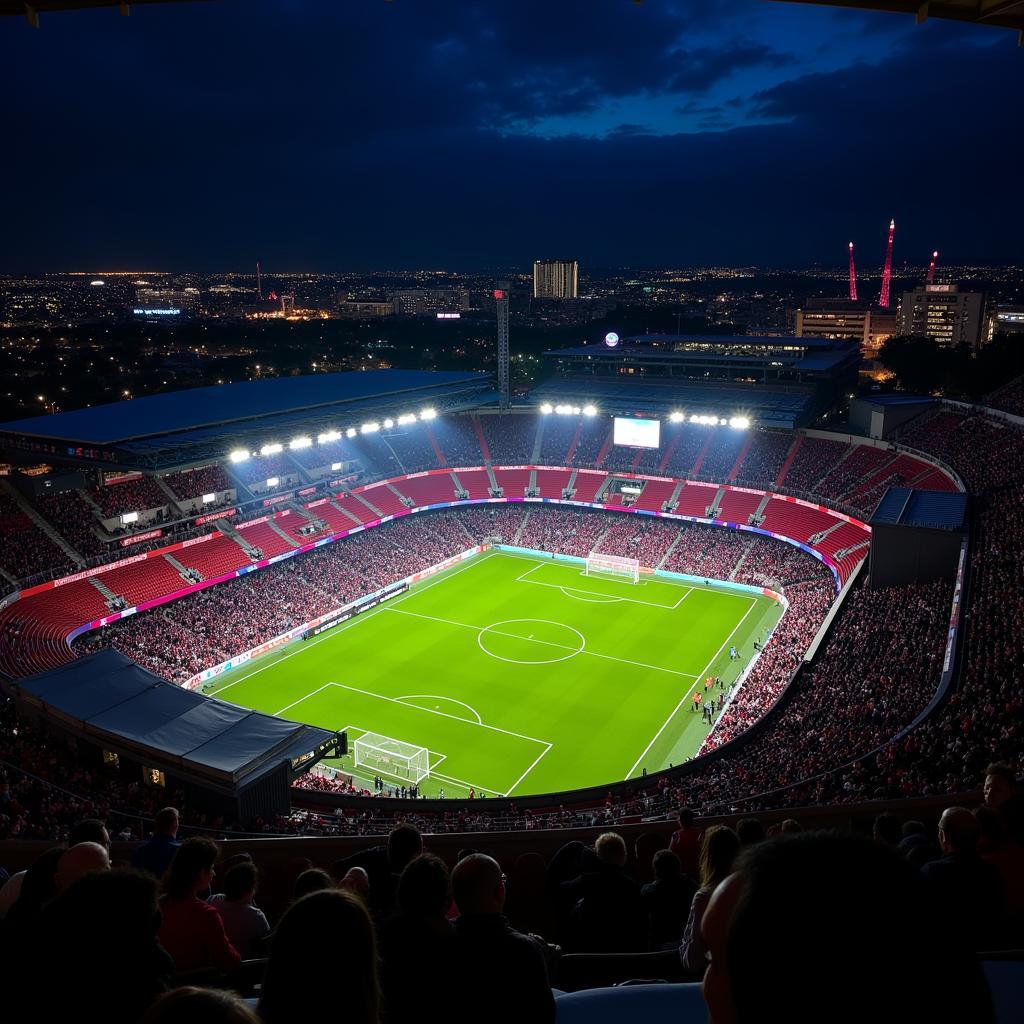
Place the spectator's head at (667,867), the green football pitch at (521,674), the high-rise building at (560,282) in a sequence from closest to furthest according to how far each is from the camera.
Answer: the spectator's head at (667,867), the green football pitch at (521,674), the high-rise building at (560,282)

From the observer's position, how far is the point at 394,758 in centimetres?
2827

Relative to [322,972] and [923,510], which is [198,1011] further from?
[923,510]

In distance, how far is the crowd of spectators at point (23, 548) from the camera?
117ft

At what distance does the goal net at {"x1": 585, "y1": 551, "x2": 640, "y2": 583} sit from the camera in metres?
47.3

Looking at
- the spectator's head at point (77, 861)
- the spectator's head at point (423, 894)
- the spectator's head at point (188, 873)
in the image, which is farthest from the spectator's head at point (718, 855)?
the spectator's head at point (77, 861)

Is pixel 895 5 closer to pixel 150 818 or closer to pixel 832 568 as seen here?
pixel 150 818

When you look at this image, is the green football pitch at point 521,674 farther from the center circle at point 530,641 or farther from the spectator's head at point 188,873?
the spectator's head at point 188,873

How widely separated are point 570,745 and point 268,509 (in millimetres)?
26004

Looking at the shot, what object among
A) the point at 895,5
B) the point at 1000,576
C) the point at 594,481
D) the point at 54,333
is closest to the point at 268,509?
the point at 594,481

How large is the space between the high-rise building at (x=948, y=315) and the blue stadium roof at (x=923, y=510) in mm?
101080

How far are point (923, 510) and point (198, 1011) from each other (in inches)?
1542

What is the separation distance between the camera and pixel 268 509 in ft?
157

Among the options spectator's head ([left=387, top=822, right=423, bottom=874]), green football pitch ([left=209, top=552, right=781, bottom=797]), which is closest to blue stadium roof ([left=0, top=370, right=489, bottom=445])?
green football pitch ([left=209, top=552, right=781, bottom=797])

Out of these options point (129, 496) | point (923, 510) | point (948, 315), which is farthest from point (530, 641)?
point (948, 315)
